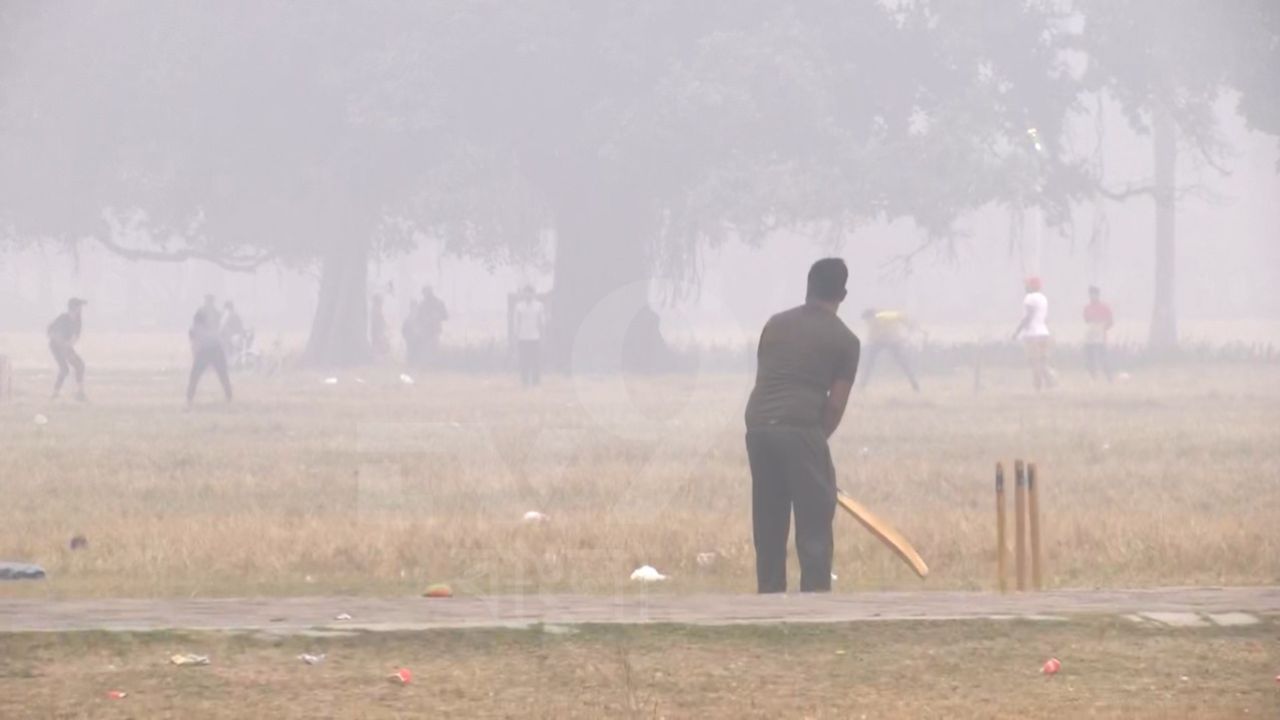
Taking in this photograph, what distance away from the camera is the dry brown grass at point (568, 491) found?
11.0 metres

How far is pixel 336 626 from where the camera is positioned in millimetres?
7684

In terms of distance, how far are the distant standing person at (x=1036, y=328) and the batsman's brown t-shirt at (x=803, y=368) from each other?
19.4 m

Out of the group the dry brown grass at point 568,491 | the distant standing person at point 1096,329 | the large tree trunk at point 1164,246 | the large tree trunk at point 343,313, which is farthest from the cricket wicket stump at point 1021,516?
the large tree trunk at point 1164,246

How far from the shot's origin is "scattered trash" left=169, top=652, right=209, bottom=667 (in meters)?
7.16

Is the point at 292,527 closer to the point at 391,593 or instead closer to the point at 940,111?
the point at 391,593

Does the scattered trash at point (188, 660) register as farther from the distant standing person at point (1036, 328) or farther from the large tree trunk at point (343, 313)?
the large tree trunk at point (343, 313)

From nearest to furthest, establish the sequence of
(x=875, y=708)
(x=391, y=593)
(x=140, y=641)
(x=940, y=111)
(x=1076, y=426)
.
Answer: (x=875, y=708)
(x=140, y=641)
(x=391, y=593)
(x=1076, y=426)
(x=940, y=111)

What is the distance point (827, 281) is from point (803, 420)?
567 millimetres

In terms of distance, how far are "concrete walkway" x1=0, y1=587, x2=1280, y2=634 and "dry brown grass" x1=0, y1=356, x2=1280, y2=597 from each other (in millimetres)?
1524

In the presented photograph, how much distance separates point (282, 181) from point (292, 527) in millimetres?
30642

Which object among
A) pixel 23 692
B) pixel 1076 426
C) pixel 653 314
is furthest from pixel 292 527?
pixel 653 314

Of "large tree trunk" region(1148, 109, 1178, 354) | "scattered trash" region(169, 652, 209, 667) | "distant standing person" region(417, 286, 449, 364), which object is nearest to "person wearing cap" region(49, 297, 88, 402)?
"distant standing person" region(417, 286, 449, 364)

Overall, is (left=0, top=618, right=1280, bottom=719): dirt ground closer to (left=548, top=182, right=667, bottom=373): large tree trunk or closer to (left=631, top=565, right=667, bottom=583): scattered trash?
(left=631, top=565, right=667, bottom=583): scattered trash

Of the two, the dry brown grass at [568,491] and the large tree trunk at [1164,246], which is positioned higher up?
the large tree trunk at [1164,246]
